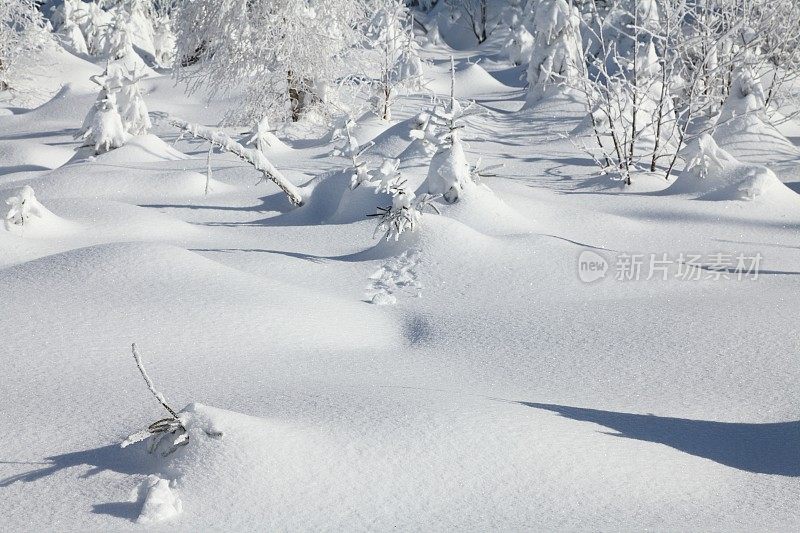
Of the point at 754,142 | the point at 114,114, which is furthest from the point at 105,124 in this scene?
the point at 754,142

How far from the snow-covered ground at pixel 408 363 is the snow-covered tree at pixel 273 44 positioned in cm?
555

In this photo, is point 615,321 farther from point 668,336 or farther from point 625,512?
point 625,512

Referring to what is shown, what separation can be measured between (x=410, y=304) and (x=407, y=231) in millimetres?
1249

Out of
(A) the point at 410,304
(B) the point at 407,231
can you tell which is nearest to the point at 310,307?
(A) the point at 410,304

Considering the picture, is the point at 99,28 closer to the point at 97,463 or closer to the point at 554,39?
the point at 554,39

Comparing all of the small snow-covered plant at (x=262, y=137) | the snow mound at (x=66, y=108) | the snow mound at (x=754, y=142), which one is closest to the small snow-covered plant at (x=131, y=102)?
the small snow-covered plant at (x=262, y=137)

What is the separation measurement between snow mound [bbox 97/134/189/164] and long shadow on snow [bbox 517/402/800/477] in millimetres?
9122

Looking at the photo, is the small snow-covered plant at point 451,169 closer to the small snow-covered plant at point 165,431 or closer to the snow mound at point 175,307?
the snow mound at point 175,307

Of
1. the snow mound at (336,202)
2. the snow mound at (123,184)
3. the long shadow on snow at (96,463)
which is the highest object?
the long shadow on snow at (96,463)

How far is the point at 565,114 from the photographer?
14.6 m

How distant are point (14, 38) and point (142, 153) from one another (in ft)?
41.0

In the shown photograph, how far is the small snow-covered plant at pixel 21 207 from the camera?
6.93 metres

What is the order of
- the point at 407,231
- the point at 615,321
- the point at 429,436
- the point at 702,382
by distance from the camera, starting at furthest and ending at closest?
the point at 407,231 → the point at 615,321 → the point at 702,382 → the point at 429,436

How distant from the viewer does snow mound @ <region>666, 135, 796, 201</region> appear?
8.46 m
